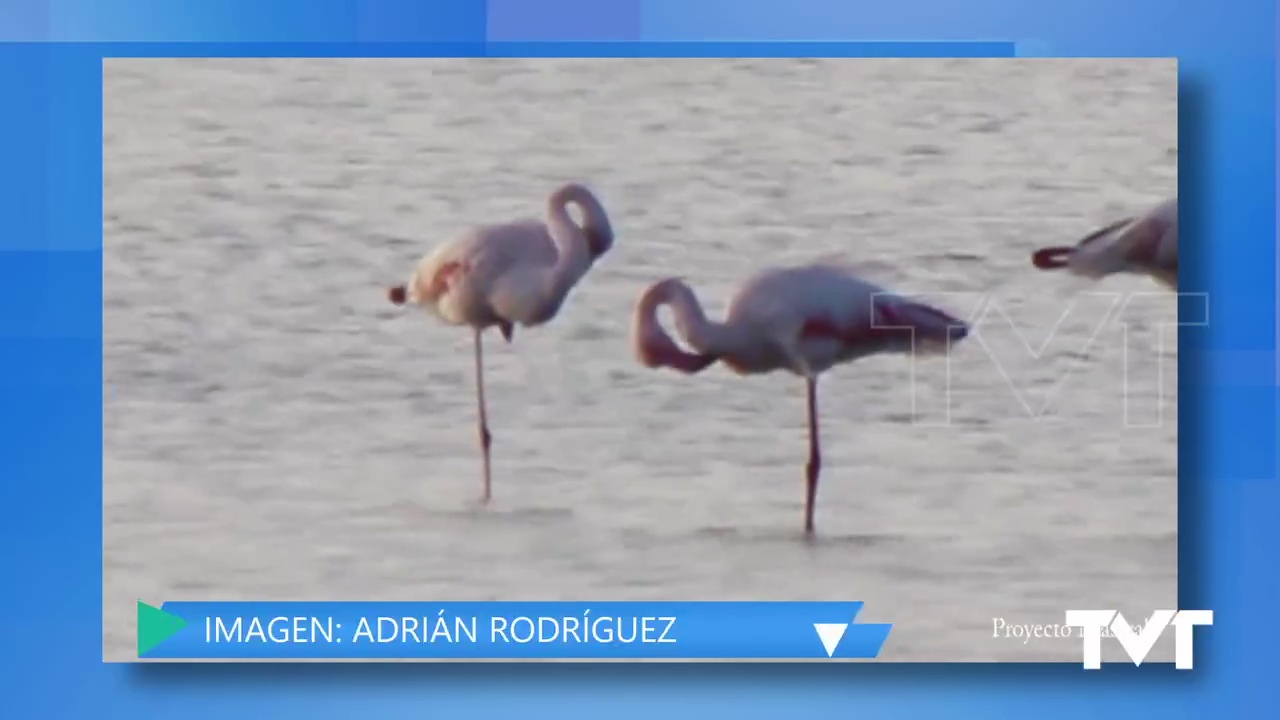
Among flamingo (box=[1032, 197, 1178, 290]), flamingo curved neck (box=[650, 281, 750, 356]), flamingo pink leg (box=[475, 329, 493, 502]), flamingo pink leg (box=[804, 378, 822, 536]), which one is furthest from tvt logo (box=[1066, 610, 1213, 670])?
flamingo pink leg (box=[475, 329, 493, 502])

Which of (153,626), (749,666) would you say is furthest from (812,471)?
(153,626)

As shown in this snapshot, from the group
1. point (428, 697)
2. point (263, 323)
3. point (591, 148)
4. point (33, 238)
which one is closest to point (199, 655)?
point (428, 697)

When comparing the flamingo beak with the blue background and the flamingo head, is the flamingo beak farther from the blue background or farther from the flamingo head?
the flamingo head

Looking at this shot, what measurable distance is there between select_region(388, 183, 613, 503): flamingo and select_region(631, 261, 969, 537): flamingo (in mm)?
154

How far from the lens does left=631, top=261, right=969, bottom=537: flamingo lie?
299cm

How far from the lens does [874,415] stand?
3.01 m

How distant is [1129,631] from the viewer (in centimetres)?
302

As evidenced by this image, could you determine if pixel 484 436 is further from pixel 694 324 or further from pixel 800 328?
pixel 800 328

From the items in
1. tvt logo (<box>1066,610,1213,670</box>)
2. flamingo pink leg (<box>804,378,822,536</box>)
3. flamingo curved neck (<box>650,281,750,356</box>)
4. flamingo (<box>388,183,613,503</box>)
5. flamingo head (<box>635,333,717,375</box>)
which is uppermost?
flamingo (<box>388,183,613,503</box>)

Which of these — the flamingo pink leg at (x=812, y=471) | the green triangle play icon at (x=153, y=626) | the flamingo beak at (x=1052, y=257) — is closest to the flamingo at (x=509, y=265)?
the flamingo pink leg at (x=812, y=471)

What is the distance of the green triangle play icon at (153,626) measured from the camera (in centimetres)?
299

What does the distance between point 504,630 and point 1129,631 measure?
46.4 inches

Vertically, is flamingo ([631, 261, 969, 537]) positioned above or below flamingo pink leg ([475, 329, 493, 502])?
above

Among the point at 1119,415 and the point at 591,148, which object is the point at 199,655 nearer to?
the point at 591,148
